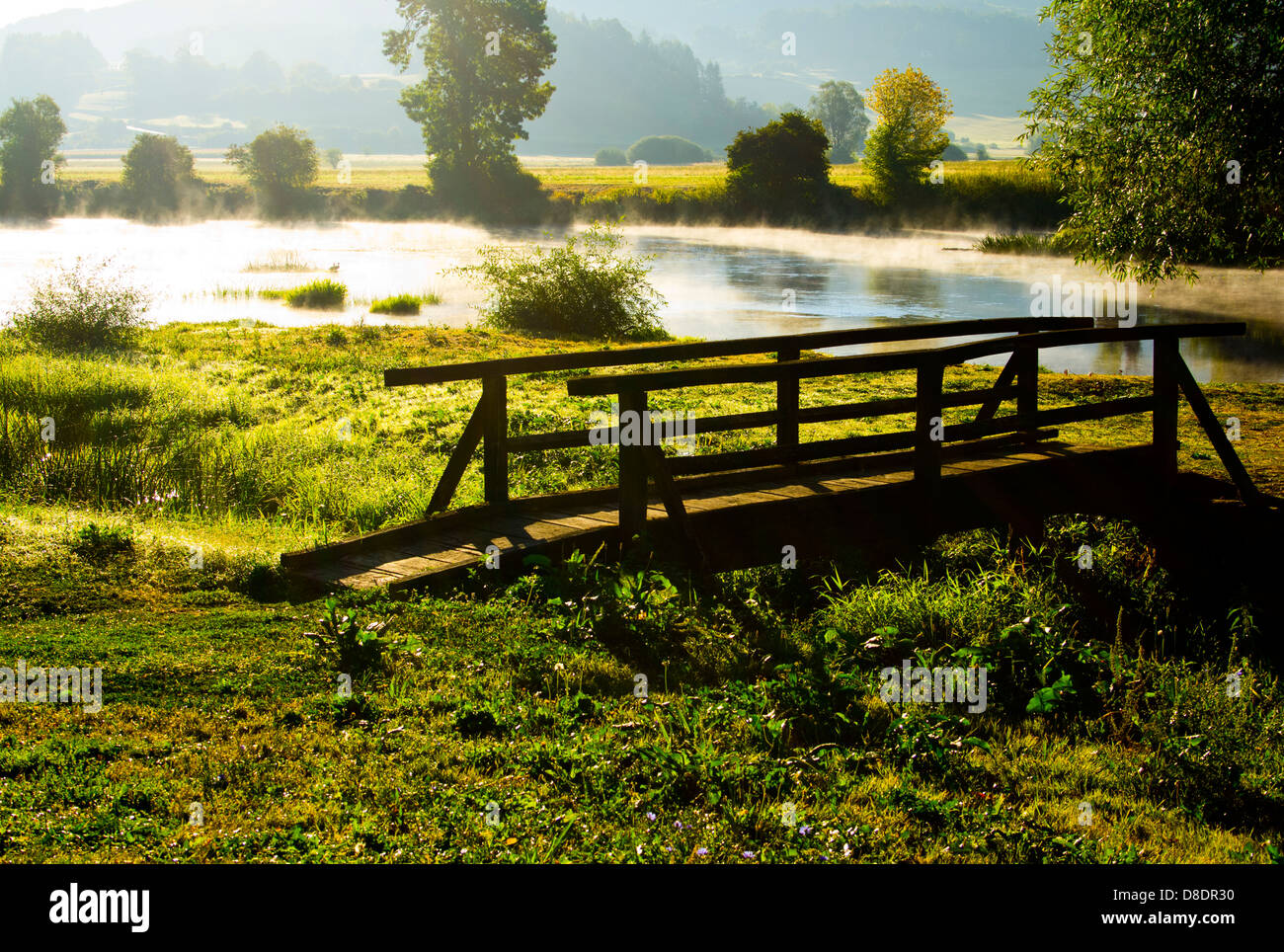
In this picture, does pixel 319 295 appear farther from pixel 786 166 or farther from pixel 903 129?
pixel 903 129

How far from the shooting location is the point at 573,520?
922 centimetres

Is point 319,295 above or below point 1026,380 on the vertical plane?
above

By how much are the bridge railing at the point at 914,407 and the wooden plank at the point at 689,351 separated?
1.72 ft

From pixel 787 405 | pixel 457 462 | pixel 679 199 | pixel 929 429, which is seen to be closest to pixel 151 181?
pixel 679 199

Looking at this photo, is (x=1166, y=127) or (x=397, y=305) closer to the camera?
(x=1166, y=127)

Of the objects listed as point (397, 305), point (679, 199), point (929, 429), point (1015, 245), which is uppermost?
point (679, 199)

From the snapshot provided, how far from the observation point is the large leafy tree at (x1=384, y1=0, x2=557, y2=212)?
3570 inches

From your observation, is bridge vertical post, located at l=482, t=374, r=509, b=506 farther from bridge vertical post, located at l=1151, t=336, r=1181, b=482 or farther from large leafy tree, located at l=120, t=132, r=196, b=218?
large leafy tree, located at l=120, t=132, r=196, b=218

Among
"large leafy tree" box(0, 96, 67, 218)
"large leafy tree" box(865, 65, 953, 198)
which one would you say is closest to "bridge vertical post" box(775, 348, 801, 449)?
"large leafy tree" box(865, 65, 953, 198)

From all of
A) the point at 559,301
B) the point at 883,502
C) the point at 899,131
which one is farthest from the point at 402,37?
the point at 883,502

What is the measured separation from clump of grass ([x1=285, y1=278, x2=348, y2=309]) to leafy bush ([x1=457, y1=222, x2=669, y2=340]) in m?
9.32

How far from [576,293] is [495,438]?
25654 mm

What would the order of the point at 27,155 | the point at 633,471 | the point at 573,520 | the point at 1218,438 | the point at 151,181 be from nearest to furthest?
the point at 633,471 → the point at 573,520 → the point at 1218,438 → the point at 27,155 → the point at 151,181
